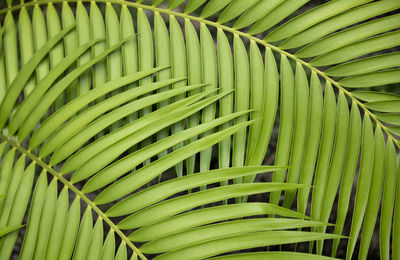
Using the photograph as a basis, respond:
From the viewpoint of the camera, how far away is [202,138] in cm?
63

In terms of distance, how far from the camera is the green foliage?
609mm

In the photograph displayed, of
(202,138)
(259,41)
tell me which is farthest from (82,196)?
(259,41)

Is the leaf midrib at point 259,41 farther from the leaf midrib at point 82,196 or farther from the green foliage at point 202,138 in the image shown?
the leaf midrib at point 82,196

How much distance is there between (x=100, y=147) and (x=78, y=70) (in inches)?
6.6

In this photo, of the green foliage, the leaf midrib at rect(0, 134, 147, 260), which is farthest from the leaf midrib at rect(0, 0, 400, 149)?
the leaf midrib at rect(0, 134, 147, 260)

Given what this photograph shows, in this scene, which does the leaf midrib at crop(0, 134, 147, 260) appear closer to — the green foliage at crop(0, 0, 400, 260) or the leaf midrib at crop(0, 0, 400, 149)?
the green foliage at crop(0, 0, 400, 260)

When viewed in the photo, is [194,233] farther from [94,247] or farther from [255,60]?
[255,60]

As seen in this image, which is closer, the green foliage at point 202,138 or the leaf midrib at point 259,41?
the green foliage at point 202,138

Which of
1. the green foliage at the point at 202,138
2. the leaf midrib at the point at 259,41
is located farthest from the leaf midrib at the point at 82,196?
the leaf midrib at the point at 259,41

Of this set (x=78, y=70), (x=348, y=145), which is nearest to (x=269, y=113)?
(x=348, y=145)

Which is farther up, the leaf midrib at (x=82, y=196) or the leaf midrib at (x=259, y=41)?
the leaf midrib at (x=259, y=41)

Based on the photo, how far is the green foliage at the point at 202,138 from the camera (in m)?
0.61

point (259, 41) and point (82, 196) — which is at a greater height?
point (259, 41)

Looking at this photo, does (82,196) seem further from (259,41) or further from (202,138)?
(259,41)
